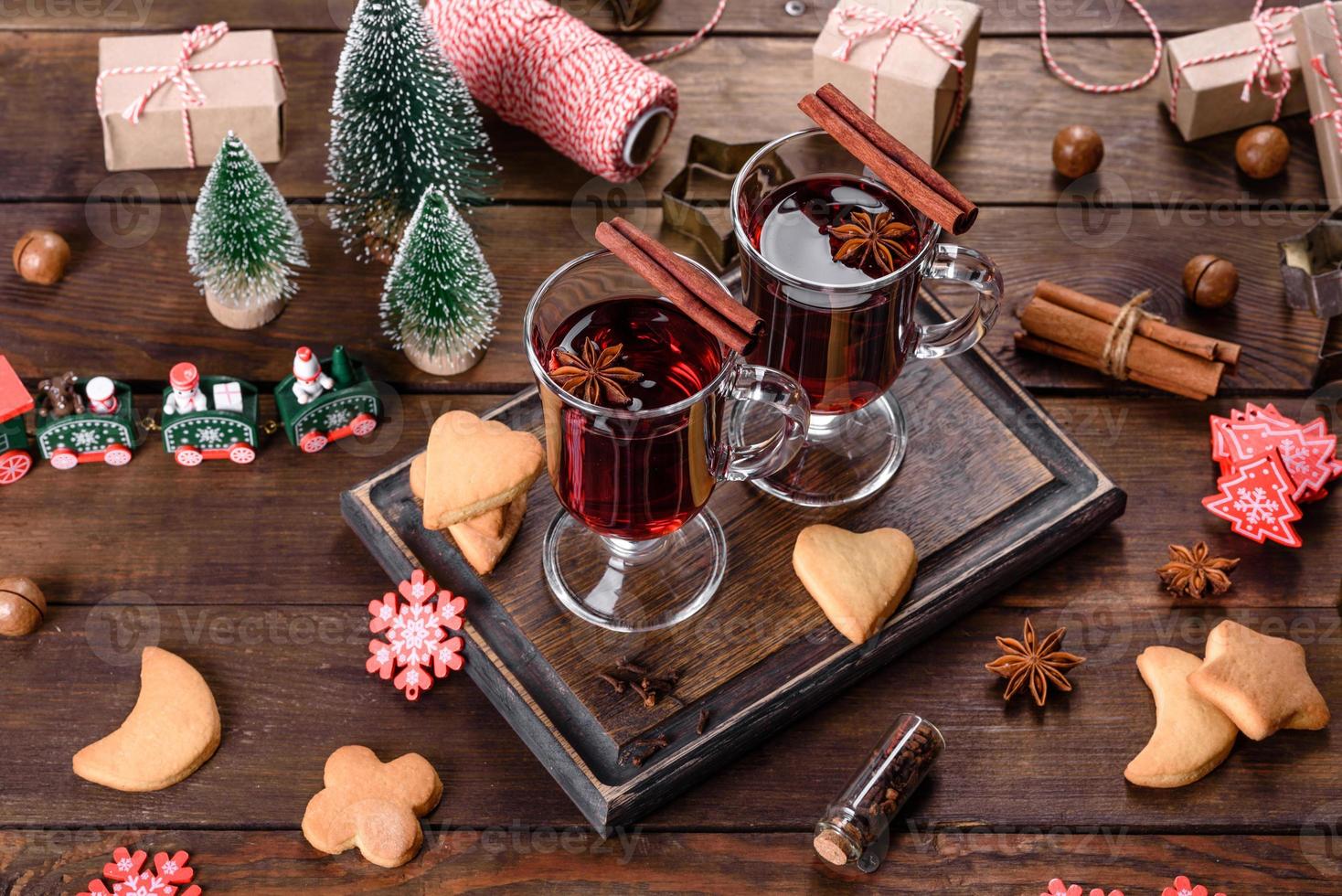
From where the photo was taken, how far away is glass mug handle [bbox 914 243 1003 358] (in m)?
1.49

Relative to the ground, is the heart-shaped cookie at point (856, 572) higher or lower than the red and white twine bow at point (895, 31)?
lower

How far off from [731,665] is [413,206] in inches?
32.3

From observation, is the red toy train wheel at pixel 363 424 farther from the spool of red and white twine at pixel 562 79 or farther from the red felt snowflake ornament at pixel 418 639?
the spool of red and white twine at pixel 562 79

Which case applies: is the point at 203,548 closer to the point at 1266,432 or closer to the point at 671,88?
the point at 671,88

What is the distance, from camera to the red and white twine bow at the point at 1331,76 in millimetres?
1977

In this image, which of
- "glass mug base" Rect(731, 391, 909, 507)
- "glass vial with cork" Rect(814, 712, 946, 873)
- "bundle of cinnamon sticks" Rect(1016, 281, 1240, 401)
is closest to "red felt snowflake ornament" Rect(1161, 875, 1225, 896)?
"glass vial with cork" Rect(814, 712, 946, 873)

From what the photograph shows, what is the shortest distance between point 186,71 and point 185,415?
56 centimetres

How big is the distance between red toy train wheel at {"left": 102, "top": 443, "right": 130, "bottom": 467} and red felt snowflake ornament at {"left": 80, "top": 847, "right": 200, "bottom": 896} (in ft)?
1.70

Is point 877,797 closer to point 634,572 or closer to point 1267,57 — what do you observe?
point 634,572

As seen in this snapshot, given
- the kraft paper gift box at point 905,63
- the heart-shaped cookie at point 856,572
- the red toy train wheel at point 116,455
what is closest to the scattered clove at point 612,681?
the heart-shaped cookie at point 856,572

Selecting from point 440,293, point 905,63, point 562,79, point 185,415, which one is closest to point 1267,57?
point 905,63

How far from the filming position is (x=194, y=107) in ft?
6.49

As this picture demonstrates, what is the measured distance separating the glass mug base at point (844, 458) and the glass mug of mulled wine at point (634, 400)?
0.19 meters

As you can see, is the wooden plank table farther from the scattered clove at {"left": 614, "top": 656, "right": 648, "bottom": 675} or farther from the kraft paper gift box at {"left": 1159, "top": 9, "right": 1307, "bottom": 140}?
the scattered clove at {"left": 614, "top": 656, "right": 648, "bottom": 675}
